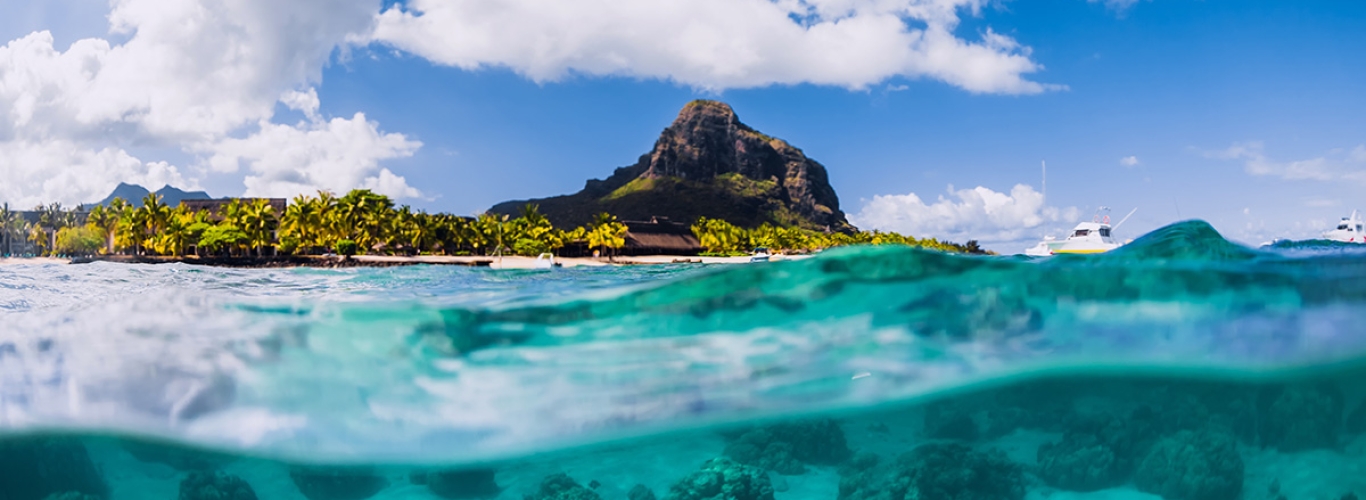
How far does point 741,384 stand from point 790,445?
83.4 inches

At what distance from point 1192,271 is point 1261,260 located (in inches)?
53.2

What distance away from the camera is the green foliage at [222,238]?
58.9 meters

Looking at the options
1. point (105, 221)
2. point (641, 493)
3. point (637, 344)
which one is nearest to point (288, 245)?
point (105, 221)

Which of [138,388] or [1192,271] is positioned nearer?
[1192,271]

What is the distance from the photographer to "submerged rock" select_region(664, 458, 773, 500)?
870cm

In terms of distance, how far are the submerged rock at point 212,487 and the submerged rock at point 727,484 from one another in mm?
5204

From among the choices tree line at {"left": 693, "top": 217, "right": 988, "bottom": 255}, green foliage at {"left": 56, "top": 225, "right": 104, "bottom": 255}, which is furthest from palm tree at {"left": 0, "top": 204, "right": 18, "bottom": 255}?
tree line at {"left": 693, "top": 217, "right": 988, "bottom": 255}

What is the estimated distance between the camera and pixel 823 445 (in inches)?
382

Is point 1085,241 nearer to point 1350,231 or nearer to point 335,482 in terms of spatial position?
point 1350,231

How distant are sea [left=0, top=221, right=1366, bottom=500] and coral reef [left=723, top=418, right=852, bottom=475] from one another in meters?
0.04

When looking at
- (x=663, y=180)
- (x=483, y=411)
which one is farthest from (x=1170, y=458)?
(x=663, y=180)

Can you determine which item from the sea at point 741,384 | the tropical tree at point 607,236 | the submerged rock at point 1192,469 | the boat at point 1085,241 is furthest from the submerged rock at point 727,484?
the tropical tree at point 607,236

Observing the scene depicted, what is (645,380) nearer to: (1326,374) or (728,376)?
(728,376)

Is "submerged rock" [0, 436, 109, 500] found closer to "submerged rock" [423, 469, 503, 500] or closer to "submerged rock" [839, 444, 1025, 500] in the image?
"submerged rock" [423, 469, 503, 500]
